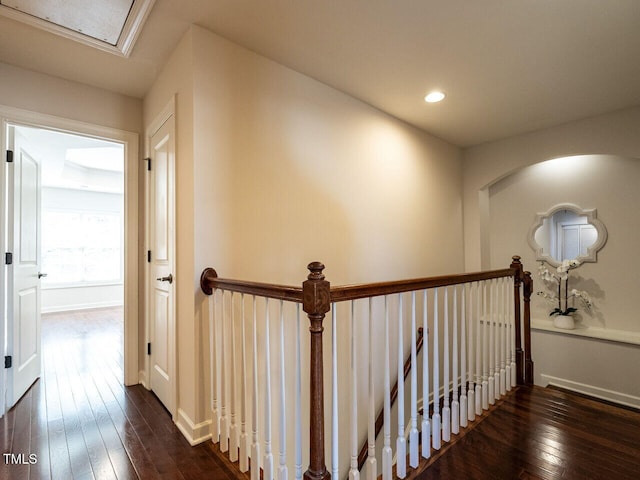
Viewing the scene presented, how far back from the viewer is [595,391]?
10.6 feet

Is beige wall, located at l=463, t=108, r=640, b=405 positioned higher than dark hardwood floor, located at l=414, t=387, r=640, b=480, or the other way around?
beige wall, located at l=463, t=108, r=640, b=405

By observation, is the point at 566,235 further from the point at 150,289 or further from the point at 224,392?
the point at 150,289

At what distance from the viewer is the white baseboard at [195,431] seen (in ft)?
6.10

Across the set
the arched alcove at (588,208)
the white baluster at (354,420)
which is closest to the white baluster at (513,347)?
the arched alcove at (588,208)

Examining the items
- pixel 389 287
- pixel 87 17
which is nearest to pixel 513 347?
pixel 389 287

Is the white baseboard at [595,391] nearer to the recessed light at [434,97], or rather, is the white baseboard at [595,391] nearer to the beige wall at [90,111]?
the recessed light at [434,97]

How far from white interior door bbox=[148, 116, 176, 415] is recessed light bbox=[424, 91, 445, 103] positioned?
2.12m

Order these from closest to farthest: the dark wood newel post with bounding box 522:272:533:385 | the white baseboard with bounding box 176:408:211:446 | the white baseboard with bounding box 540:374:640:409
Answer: the white baseboard with bounding box 176:408:211:446, the dark wood newel post with bounding box 522:272:533:385, the white baseboard with bounding box 540:374:640:409

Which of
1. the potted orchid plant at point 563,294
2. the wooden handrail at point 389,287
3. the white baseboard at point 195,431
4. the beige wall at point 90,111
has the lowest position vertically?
the white baseboard at point 195,431

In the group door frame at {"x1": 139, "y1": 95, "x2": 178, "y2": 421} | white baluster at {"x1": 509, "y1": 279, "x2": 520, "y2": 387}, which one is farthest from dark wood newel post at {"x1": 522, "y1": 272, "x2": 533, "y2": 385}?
door frame at {"x1": 139, "y1": 95, "x2": 178, "y2": 421}

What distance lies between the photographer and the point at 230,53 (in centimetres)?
210

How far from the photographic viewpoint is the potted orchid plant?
355 cm

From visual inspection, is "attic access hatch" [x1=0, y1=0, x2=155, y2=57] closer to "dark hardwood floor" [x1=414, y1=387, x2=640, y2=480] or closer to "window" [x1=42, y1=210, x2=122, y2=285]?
"dark hardwood floor" [x1=414, y1=387, x2=640, y2=480]

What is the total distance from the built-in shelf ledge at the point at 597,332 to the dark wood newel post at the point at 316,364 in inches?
133
